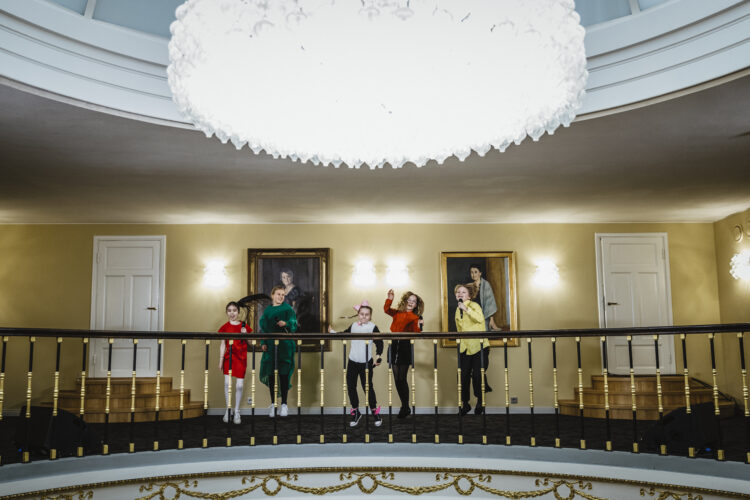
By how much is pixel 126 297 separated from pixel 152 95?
17.1ft

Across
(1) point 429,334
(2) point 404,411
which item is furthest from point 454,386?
(1) point 429,334

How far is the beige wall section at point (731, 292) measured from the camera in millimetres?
8477

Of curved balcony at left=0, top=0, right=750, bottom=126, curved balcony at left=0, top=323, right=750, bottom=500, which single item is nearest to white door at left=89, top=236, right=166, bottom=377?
curved balcony at left=0, top=323, right=750, bottom=500

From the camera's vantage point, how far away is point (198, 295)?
30.1 feet

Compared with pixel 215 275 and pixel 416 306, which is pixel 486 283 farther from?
pixel 215 275

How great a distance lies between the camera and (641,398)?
8.07m

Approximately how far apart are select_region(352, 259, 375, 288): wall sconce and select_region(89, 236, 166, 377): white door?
2914 mm

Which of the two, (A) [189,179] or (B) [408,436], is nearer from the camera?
(B) [408,436]

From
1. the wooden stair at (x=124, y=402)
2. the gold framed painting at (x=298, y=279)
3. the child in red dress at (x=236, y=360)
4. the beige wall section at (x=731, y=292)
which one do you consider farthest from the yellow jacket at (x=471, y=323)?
the beige wall section at (x=731, y=292)

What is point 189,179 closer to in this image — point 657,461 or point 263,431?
point 263,431

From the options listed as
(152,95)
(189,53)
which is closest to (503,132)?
(189,53)

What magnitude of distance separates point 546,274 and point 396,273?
2264 mm

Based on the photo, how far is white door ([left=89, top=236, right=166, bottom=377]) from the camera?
897 centimetres

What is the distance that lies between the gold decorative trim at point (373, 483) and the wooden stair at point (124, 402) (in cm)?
307
